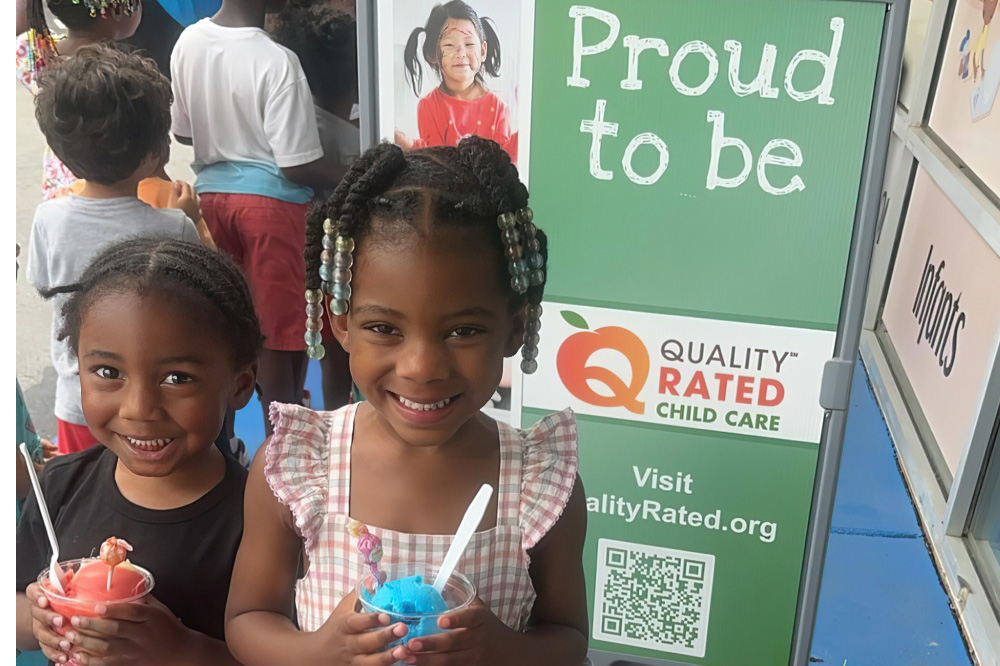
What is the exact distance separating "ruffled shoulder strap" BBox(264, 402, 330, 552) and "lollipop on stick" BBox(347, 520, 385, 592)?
→ 0.03 m

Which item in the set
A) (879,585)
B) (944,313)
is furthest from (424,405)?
(944,313)

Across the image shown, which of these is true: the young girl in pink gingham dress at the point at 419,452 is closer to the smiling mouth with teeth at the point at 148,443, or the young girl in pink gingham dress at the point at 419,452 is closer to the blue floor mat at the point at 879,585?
the smiling mouth with teeth at the point at 148,443


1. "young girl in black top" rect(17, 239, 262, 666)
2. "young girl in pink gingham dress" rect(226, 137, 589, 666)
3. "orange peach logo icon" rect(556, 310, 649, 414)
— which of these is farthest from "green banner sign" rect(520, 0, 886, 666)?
"young girl in black top" rect(17, 239, 262, 666)

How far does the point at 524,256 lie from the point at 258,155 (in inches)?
21.3

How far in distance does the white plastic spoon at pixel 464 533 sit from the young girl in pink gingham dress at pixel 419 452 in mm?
38

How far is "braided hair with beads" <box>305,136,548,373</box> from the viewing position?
2.85 feet

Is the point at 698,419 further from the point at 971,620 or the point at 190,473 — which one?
the point at 971,620

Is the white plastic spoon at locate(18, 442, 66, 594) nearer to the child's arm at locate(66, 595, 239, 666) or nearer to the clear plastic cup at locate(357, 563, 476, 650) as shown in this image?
the child's arm at locate(66, 595, 239, 666)

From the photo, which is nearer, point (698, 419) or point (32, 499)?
point (32, 499)

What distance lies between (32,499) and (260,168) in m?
0.50

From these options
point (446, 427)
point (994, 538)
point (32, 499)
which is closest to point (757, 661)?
point (446, 427)

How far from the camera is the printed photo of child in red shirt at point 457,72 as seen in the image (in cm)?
116

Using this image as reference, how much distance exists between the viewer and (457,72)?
1175 millimetres

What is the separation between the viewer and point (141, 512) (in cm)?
104
